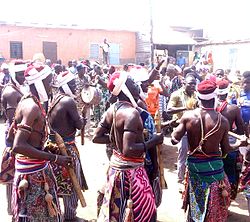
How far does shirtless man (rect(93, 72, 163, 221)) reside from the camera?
10.5 ft

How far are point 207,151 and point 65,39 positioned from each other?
1972 centimetres

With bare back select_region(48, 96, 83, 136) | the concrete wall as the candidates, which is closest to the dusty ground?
bare back select_region(48, 96, 83, 136)

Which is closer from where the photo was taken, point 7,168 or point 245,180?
point 245,180

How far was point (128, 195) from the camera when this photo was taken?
3.27 m

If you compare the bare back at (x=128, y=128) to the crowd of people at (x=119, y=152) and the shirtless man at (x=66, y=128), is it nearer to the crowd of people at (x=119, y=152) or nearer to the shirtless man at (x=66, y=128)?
the crowd of people at (x=119, y=152)

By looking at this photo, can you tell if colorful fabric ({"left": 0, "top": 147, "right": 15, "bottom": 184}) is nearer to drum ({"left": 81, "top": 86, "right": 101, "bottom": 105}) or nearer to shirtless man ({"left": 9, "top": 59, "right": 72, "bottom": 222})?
shirtless man ({"left": 9, "top": 59, "right": 72, "bottom": 222})

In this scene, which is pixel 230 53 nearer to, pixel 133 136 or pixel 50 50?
pixel 50 50

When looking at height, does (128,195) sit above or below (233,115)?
below

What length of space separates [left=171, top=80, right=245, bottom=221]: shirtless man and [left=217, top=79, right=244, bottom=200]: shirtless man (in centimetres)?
66

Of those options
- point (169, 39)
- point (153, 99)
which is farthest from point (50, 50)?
point (153, 99)

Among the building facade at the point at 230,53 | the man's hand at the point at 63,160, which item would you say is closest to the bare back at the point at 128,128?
the man's hand at the point at 63,160

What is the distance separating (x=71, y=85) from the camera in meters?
4.70

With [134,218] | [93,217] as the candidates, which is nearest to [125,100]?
[134,218]

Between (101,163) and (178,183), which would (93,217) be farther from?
(101,163)
